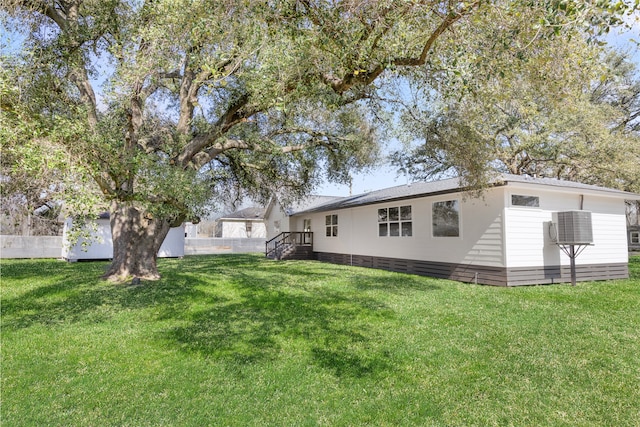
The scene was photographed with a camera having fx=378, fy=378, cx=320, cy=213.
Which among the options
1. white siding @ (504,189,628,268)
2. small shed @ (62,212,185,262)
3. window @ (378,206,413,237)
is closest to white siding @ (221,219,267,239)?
small shed @ (62,212,185,262)

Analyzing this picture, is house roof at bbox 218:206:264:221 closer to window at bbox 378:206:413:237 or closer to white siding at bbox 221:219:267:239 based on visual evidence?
white siding at bbox 221:219:267:239

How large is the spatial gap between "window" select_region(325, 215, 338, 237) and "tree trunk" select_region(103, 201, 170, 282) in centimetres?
926

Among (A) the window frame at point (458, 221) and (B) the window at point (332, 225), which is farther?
(B) the window at point (332, 225)

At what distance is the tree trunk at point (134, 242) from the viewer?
1040 centimetres

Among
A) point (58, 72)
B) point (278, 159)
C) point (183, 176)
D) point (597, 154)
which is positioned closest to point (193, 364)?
point (183, 176)

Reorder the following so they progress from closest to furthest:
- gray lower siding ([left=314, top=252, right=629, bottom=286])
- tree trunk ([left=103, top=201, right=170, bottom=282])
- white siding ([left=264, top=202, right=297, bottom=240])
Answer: gray lower siding ([left=314, top=252, right=629, bottom=286]) → tree trunk ([left=103, top=201, right=170, bottom=282]) → white siding ([left=264, top=202, right=297, bottom=240])

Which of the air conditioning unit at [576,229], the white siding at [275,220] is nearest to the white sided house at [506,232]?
the air conditioning unit at [576,229]

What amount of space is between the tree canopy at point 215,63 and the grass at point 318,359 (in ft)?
6.87

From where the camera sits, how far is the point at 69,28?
26.5ft

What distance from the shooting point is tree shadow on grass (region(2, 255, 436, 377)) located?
4859mm

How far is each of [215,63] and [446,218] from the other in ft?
27.5

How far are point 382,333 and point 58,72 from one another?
8.22 m

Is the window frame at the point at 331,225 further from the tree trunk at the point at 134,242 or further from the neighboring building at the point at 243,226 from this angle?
the neighboring building at the point at 243,226

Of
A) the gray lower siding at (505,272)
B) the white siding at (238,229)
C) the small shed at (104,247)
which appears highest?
the white siding at (238,229)
